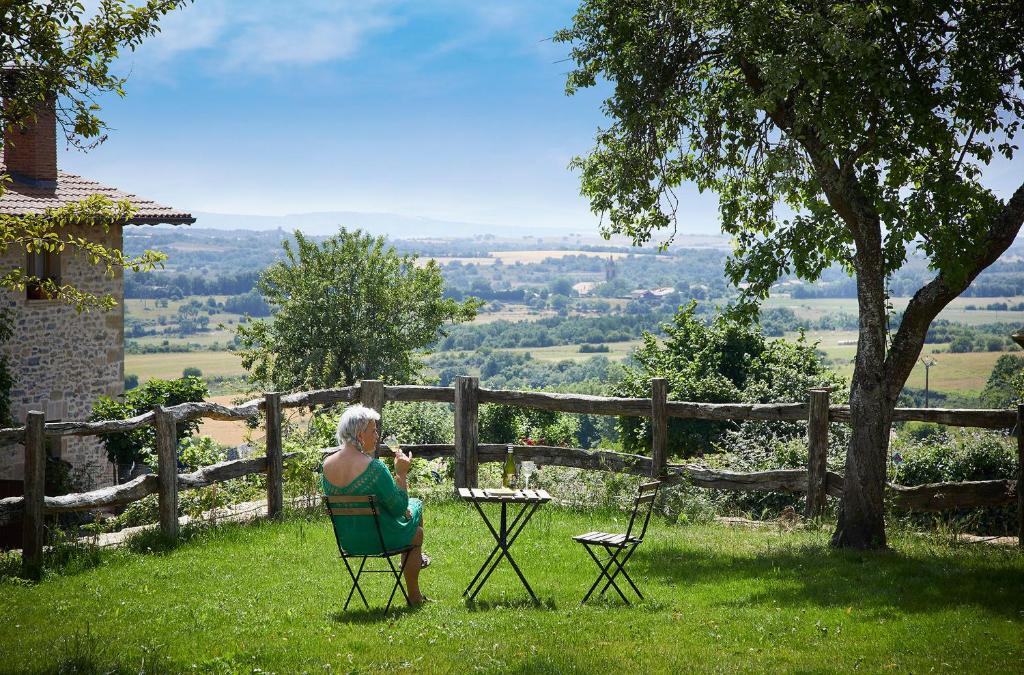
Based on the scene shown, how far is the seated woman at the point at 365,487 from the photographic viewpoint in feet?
20.2

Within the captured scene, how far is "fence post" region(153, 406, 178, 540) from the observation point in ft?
26.9

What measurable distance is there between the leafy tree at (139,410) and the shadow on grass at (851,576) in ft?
38.9

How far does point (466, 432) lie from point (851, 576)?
447 cm

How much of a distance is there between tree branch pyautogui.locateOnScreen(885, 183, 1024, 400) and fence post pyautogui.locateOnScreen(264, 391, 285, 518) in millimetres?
5624

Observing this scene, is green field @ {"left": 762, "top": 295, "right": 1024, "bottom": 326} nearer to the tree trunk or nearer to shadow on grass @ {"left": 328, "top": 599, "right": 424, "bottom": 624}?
the tree trunk

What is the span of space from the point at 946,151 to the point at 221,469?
22.3 ft

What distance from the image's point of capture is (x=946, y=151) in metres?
7.63

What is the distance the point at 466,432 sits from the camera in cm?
1029

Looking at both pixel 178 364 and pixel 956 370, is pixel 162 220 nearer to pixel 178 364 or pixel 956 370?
pixel 956 370

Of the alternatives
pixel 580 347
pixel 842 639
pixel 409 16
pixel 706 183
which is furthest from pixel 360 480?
pixel 409 16

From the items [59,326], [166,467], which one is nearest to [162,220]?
[59,326]

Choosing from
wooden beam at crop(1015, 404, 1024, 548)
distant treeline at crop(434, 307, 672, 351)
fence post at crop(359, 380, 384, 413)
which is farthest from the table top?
distant treeline at crop(434, 307, 672, 351)

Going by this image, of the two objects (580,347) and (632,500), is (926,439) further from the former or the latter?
(580,347)

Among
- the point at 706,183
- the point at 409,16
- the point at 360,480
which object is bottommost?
the point at 360,480
